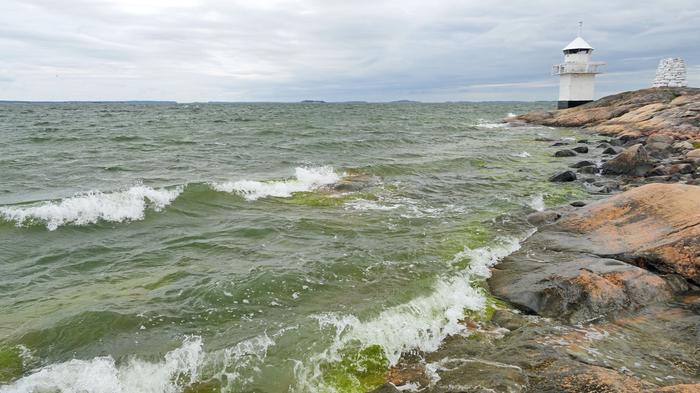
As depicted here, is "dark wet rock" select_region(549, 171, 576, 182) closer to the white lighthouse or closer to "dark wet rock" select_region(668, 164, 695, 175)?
"dark wet rock" select_region(668, 164, 695, 175)

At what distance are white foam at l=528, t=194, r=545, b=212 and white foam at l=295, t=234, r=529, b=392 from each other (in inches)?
268

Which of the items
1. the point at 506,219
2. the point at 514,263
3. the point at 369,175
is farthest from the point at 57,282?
the point at 369,175

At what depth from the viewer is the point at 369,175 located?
65.9 feet

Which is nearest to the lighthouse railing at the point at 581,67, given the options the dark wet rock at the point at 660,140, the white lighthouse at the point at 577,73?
the white lighthouse at the point at 577,73

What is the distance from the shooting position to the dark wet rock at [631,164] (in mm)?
19516

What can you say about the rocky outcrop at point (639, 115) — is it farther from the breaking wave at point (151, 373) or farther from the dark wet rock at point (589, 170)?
the breaking wave at point (151, 373)

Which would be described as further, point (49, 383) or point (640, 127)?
point (640, 127)

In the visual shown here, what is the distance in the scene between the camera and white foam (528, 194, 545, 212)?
46.6ft

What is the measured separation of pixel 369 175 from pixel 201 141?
18.1m

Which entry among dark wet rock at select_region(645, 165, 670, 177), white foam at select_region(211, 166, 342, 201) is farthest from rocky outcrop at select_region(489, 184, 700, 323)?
dark wet rock at select_region(645, 165, 670, 177)

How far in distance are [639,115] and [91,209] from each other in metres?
43.2

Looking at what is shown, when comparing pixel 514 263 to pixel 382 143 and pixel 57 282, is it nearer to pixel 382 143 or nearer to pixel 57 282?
pixel 57 282

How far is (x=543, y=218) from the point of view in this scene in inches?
482

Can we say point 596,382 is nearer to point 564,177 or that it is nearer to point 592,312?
point 592,312
